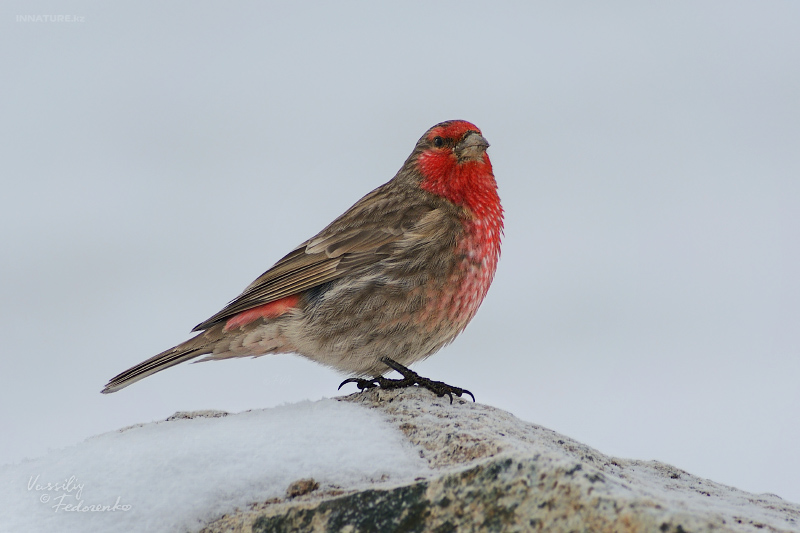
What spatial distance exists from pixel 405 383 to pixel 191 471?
76.0 inches

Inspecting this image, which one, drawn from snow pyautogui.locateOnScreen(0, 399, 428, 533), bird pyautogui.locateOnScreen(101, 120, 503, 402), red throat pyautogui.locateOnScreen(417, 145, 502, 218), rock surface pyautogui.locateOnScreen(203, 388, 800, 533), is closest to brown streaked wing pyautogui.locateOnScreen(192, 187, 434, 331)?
bird pyautogui.locateOnScreen(101, 120, 503, 402)

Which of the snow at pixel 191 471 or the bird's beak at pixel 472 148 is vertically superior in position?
the bird's beak at pixel 472 148

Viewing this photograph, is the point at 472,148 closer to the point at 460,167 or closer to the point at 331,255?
the point at 460,167

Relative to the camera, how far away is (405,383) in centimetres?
533

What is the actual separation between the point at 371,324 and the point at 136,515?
2333mm

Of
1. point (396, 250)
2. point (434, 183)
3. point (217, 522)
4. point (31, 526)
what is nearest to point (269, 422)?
point (217, 522)

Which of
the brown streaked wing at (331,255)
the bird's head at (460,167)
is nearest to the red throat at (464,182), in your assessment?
the bird's head at (460,167)

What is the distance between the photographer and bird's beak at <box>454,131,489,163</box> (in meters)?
6.13

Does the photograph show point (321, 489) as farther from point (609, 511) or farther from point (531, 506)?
point (609, 511)

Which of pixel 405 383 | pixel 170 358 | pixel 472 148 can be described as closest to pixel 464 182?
pixel 472 148

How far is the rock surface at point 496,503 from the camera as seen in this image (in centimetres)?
263

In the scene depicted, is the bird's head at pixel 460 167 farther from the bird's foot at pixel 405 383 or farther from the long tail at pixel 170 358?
the long tail at pixel 170 358

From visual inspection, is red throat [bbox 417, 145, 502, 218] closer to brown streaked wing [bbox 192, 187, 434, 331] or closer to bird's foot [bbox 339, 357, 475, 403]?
brown streaked wing [bbox 192, 187, 434, 331]

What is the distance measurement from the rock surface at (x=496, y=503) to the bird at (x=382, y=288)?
1.66 m
